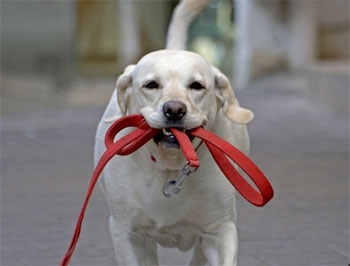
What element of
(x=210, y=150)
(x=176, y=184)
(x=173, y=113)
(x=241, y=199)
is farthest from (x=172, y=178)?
(x=241, y=199)

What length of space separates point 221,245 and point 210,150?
46 centimetres

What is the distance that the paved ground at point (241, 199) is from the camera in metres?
6.03

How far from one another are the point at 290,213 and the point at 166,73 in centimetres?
302

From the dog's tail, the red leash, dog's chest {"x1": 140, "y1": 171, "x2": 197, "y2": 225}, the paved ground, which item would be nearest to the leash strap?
the red leash

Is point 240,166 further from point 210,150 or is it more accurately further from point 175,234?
point 175,234

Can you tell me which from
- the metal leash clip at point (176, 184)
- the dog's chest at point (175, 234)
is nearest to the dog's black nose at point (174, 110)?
the metal leash clip at point (176, 184)

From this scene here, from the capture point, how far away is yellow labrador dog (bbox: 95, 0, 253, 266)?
170 inches

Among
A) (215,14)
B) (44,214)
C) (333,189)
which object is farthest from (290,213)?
(215,14)

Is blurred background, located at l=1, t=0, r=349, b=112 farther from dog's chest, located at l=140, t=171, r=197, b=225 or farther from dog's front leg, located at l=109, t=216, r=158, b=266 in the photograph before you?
dog's chest, located at l=140, t=171, r=197, b=225

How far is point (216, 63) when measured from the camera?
18.4 meters

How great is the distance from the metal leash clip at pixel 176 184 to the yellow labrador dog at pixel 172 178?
0.08 ft

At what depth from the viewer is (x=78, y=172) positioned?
8898mm

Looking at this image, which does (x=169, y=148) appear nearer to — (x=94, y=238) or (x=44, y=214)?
Result: (x=94, y=238)

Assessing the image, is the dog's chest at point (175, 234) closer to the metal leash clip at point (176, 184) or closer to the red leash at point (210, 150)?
the metal leash clip at point (176, 184)
